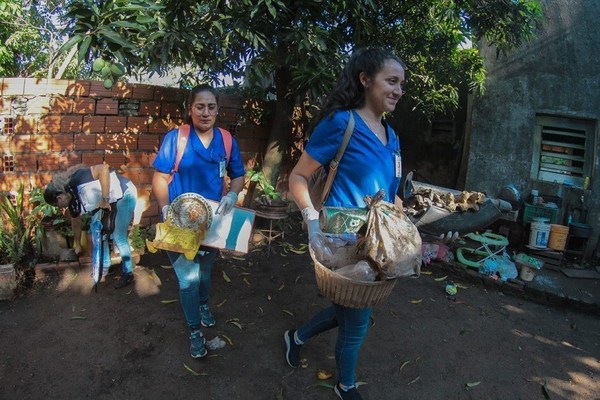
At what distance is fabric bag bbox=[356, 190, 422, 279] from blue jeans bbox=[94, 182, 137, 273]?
2.87 meters

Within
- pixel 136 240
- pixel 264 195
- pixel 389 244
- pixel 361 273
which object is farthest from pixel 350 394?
pixel 136 240

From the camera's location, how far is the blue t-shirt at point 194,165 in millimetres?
2545

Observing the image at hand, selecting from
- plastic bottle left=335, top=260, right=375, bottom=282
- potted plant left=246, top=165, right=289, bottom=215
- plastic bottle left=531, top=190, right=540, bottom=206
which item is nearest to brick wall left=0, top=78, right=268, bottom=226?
potted plant left=246, top=165, right=289, bottom=215

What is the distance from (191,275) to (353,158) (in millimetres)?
1322

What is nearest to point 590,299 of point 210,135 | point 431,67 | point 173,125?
point 431,67

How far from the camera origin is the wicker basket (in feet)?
5.80

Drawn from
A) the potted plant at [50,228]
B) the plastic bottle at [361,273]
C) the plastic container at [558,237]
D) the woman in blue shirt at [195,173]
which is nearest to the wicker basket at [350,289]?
the plastic bottle at [361,273]

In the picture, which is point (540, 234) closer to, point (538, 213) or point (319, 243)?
point (538, 213)

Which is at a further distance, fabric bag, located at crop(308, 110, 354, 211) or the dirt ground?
the dirt ground

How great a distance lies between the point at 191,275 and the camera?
8.38ft

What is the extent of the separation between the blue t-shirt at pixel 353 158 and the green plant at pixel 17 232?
3534mm

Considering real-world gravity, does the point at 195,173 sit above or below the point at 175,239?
above

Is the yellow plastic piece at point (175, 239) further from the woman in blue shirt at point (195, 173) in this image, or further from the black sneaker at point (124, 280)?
the black sneaker at point (124, 280)

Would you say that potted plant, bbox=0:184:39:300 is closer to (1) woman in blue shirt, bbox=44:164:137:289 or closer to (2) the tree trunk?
(1) woman in blue shirt, bbox=44:164:137:289
